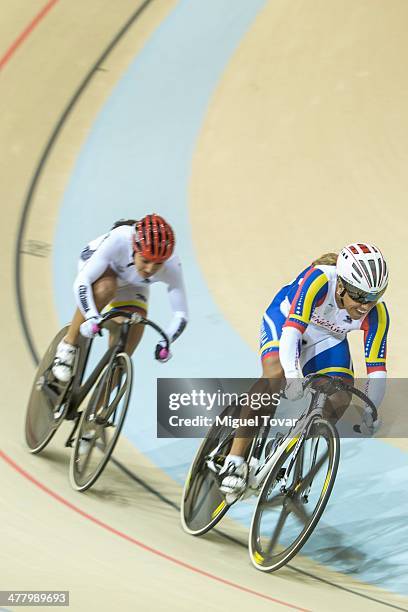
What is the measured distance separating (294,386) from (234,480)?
567mm

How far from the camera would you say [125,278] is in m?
4.29

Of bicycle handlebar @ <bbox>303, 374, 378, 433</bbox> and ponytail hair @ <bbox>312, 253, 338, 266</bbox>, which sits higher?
ponytail hair @ <bbox>312, 253, 338, 266</bbox>

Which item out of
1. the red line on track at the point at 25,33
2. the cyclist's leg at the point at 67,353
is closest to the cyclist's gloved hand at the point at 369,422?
the cyclist's leg at the point at 67,353

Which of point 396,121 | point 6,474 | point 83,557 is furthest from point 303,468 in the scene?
point 396,121

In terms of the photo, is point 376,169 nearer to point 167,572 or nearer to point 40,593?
point 167,572

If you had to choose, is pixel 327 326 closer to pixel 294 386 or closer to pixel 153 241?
pixel 294 386

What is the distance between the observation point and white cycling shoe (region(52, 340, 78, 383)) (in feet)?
14.6

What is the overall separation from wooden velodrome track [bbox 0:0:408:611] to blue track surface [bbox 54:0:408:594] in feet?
0.33

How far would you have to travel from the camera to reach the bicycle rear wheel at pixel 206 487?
13.7 feet

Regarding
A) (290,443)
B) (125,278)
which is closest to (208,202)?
(125,278)

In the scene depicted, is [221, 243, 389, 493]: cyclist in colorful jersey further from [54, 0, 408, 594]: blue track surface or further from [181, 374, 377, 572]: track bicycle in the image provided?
[54, 0, 408, 594]: blue track surface

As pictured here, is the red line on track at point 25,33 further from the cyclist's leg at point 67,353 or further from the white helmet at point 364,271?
the white helmet at point 364,271

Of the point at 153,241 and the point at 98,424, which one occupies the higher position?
the point at 153,241

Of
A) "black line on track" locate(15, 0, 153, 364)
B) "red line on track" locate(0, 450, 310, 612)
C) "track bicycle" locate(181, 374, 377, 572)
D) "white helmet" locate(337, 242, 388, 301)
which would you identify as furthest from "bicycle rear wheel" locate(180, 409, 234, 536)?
"black line on track" locate(15, 0, 153, 364)
